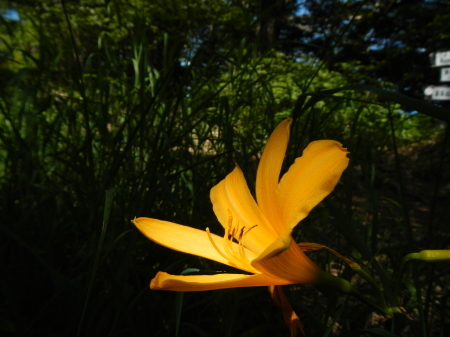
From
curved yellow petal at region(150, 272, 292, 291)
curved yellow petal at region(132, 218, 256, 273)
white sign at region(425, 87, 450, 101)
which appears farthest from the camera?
white sign at region(425, 87, 450, 101)

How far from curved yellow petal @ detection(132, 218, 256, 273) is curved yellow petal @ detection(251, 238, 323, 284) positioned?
69mm

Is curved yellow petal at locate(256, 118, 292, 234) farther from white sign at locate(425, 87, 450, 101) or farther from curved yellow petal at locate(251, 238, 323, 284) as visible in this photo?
white sign at locate(425, 87, 450, 101)

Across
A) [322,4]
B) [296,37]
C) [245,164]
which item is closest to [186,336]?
[245,164]

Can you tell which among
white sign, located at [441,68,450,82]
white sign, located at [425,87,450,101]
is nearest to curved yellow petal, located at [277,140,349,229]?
white sign, located at [425,87,450,101]

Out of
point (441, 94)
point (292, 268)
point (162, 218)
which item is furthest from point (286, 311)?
point (441, 94)

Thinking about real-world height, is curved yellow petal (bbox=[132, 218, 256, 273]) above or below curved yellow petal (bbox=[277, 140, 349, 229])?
below

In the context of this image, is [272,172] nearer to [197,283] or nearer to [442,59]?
[197,283]

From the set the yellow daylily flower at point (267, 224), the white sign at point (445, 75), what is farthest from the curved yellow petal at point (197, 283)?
the white sign at point (445, 75)

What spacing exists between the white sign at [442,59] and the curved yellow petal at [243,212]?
439 cm

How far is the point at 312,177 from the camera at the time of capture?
19.6 inches

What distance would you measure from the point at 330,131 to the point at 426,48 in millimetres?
5586

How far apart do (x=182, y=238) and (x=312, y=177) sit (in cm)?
23

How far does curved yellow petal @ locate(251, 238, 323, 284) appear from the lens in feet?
1.67

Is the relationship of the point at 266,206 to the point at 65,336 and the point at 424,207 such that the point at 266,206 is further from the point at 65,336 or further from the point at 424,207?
the point at 424,207
